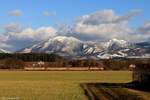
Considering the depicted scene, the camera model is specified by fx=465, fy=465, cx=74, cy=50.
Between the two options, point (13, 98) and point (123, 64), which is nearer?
point (13, 98)

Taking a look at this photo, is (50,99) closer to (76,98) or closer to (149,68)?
(76,98)

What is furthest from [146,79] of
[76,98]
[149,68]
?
[76,98]

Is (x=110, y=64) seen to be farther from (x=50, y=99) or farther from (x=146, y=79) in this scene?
(x=50, y=99)

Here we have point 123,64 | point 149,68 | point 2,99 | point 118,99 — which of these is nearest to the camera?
point 118,99

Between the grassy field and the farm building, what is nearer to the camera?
the grassy field

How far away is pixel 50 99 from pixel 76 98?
211cm

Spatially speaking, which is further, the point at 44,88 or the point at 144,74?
the point at 144,74

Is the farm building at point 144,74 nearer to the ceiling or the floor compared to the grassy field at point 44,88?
nearer to the ceiling

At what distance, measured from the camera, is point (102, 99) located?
113ft

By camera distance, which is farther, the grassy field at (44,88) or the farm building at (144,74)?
the farm building at (144,74)

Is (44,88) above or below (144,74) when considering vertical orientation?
below

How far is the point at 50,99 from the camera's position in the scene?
3588 cm

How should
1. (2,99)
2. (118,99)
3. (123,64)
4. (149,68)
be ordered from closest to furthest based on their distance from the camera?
(118,99)
(2,99)
(149,68)
(123,64)

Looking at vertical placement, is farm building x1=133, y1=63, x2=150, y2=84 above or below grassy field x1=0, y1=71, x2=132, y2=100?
above
